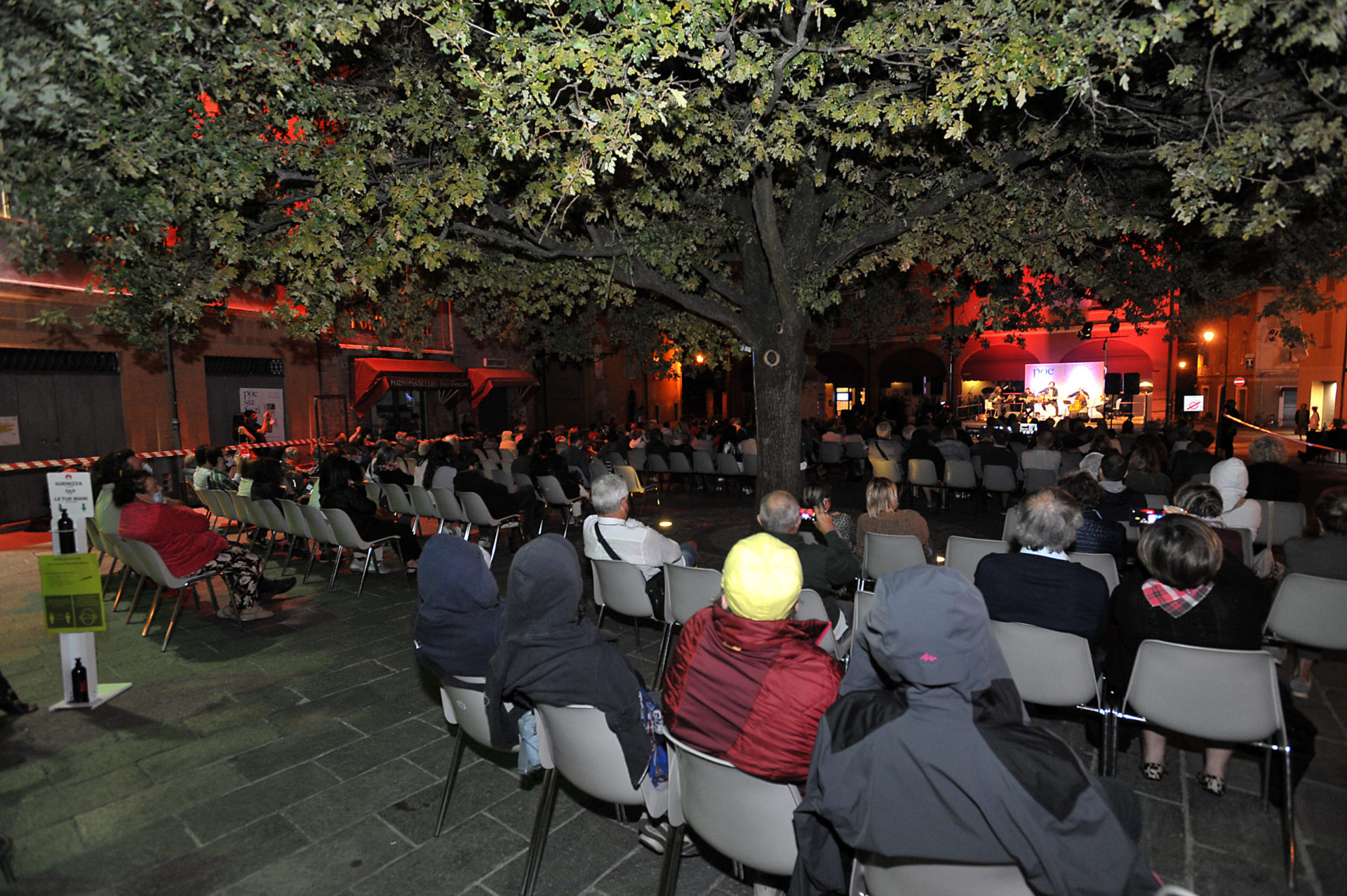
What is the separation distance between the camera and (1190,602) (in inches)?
120

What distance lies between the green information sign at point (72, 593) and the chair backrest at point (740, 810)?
4.13m

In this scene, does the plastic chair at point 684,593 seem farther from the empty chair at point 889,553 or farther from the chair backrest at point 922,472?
the chair backrest at point 922,472

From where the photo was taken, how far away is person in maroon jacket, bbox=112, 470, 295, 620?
18.1 ft

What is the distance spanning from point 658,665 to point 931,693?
3.08m

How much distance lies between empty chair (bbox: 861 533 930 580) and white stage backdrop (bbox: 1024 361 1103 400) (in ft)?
86.6

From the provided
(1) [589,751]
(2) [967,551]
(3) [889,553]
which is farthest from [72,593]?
(2) [967,551]

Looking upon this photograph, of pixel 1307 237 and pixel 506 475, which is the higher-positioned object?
pixel 1307 237

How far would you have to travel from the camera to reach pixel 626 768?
243 centimetres

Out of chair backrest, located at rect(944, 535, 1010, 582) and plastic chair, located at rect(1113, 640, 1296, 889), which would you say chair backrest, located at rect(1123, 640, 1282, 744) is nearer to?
plastic chair, located at rect(1113, 640, 1296, 889)

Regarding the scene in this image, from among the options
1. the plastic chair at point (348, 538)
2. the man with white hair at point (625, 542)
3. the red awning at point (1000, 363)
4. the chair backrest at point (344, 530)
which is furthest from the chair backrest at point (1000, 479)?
the red awning at point (1000, 363)

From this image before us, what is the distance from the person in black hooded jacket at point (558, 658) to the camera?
2.46 m

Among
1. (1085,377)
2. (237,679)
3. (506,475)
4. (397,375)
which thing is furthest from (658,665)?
(1085,377)

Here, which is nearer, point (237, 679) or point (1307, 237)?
point (237, 679)

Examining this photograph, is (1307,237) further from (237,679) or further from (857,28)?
(237,679)
